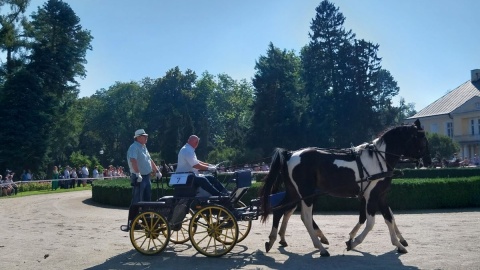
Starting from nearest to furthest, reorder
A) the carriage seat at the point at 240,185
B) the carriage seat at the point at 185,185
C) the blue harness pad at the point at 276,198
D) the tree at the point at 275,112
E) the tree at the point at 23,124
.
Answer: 1. the carriage seat at the point at 240,185
2. the carriage seat at the point at 185,185
3. the blue harness pad at the point at 276,198
4. the tree at the point at 23,124
5. the tree at the point at 275,112

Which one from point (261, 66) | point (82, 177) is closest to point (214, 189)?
point (82, 177)

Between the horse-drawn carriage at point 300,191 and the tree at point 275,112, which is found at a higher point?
the tree at point 275,112

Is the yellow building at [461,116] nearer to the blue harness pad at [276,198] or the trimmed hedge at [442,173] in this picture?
the trimmed hedge at [442,173]

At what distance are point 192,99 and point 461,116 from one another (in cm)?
3625

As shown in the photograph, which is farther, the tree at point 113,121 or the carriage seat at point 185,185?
the tree at point 113,121

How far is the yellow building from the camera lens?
222 ft

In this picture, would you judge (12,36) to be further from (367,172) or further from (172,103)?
(367,172)

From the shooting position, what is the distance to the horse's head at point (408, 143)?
10617 millimetres

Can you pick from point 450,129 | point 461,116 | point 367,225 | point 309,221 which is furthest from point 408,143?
point 450,129

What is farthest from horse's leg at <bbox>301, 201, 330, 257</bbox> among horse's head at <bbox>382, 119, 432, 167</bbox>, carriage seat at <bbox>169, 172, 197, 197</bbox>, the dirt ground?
carriage seat at <bbox>169, 172, 197, 197</bbox>

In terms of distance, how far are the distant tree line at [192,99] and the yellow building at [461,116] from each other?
426 inches

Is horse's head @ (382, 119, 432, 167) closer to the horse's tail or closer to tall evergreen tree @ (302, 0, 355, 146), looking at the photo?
the horse's tail

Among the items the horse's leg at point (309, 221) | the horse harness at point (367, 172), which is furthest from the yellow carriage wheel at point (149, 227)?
the horse harness at point (367, 172)

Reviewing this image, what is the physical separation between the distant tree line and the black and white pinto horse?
4062cm
